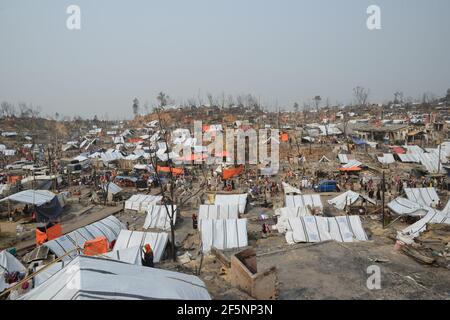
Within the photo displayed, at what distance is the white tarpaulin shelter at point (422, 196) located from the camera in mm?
19297

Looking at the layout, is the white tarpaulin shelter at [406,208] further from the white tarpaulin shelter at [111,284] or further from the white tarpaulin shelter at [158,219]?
the white tarpaulin shelter at [111,284]

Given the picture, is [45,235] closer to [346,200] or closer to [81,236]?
[81,236]

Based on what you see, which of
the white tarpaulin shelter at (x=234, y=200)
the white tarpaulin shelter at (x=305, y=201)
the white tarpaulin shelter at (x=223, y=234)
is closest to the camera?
the white tarpaulin shelter at (x=223, y=234)

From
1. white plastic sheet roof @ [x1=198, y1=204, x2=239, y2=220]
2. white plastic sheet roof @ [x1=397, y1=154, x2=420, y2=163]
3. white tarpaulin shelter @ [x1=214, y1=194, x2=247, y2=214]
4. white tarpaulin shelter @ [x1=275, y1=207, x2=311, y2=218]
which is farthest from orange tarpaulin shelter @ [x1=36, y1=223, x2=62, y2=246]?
white plastic sheet roof @ [x1=397, y1=154, x2=420, y2=163]

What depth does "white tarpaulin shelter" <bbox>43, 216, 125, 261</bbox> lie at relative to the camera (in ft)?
41.4

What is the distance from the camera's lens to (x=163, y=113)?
70.4 metres

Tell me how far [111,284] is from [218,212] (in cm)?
1305

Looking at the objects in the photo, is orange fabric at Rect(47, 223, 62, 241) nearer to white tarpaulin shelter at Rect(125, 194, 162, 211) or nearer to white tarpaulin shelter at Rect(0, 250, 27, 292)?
white tarpaulin shelter at Rect(0, 250, 27, 292)

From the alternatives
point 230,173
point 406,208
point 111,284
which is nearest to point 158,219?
point 230,173

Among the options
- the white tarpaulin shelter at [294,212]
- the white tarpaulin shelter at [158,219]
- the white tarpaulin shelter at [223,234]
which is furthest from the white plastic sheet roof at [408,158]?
the white tarpaulin shelter at [158,219]

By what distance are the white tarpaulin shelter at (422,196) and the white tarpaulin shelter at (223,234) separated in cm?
1109

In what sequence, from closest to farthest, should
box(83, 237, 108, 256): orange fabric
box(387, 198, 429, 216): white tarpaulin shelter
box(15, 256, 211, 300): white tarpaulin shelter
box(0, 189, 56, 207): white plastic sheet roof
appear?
1. box(15, 256, 211, 300): white tarpaulin shelter
2. box(83, 237, 108, 256): orange fabric
3. box(387, 198, 429, 216): white tarpaulin shelter
4. box(0, 189, 56, 207): white plastic sheet roof

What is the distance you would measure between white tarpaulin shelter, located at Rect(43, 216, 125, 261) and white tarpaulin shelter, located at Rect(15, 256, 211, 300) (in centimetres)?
715

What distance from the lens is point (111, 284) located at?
461 cm
